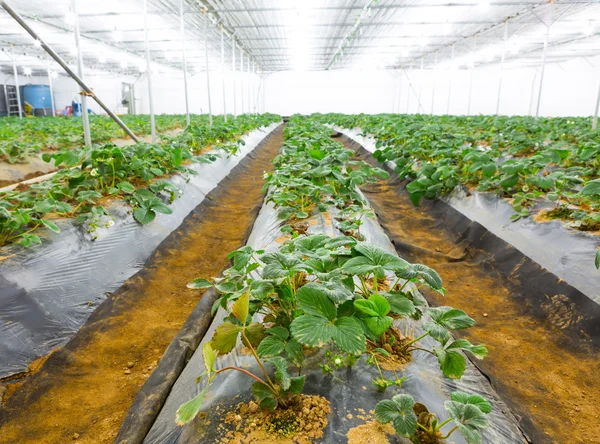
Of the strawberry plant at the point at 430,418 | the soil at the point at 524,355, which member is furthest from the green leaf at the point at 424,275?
the soil at the point at 524,355

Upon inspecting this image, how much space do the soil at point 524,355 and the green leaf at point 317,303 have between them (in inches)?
49.6

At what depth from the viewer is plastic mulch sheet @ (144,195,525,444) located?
132 centimetres

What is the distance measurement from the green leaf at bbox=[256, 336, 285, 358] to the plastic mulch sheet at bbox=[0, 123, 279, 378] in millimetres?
1515

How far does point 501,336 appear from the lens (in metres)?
2.66

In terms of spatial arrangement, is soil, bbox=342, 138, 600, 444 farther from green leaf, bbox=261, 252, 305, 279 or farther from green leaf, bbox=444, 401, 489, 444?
green leaf, bbox=261, 252, 305, 279

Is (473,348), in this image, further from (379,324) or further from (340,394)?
(340,394)

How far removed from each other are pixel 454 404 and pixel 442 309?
47cm

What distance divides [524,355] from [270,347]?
6.17ft

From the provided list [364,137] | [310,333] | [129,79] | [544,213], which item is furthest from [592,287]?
[129,79]

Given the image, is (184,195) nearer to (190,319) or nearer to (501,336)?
(190,319)

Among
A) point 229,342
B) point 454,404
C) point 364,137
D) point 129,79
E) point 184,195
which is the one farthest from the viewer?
point 129,79

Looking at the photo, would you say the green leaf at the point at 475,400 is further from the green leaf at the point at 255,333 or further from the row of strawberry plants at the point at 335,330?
the green leaf at the point at 255,333

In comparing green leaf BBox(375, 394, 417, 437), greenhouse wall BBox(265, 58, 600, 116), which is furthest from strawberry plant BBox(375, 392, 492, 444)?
greenhouse wall BBox(265, 58, 600, 116)

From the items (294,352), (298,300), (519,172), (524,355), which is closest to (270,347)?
(294,352)
